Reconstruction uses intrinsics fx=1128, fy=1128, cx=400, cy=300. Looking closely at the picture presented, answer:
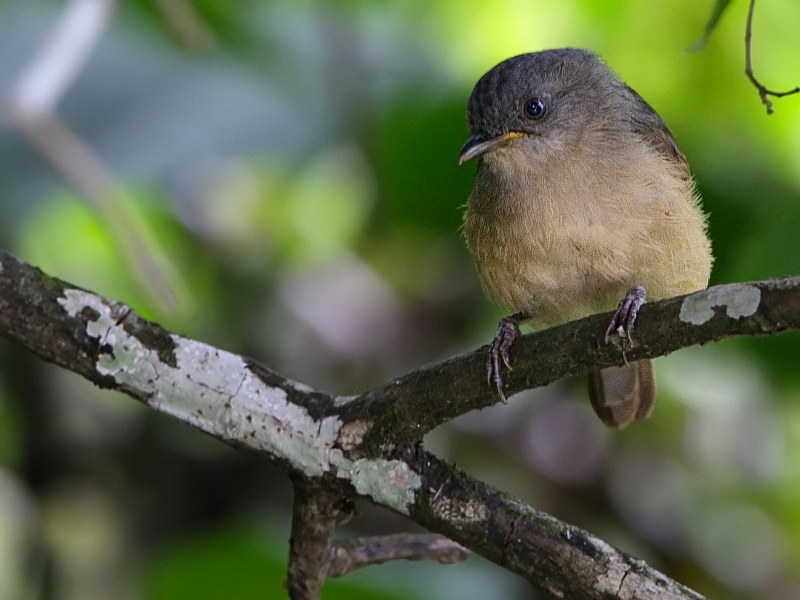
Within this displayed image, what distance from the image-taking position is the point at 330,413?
257 cm

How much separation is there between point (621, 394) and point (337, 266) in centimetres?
203

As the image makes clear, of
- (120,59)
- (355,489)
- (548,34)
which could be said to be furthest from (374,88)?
(355,489)

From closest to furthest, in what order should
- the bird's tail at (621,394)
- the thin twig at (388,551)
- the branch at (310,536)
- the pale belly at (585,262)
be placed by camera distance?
1. the branch at (310,536)
2. the thin twig at (388,551)
3. the pale belly at (585,262)
4. the bird's tail at (621,394)

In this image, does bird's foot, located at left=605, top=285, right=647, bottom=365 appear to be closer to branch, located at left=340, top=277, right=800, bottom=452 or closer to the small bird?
branch, located at left=340, top=277, right=800, bottom=452

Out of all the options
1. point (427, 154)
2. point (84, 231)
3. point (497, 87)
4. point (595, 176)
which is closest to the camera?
point (595, 176)

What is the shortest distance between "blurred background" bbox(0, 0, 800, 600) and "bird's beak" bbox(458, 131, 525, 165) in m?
0.84

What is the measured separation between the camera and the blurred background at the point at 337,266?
4102mm

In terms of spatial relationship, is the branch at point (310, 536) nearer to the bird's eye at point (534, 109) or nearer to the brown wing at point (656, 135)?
the bird's eye at point (534, 109)

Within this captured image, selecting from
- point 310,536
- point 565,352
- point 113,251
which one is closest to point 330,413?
→ point 310,536

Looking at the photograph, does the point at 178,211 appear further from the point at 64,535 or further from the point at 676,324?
the point at 676,324

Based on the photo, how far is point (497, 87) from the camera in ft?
11.3

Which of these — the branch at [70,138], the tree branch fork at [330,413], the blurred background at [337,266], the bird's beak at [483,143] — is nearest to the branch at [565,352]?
the tree branch fork at [330,413]

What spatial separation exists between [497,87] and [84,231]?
2428mm

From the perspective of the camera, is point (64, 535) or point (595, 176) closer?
point (595, 176)
